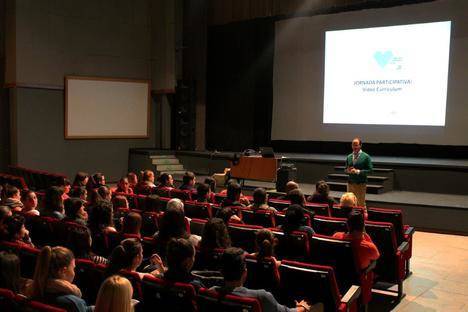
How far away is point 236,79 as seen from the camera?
45.9 ft

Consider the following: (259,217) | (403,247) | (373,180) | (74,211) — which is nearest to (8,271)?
(74,211)

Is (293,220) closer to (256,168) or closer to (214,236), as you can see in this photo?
(214,236)

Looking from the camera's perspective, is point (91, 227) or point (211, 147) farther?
point (211, 147)

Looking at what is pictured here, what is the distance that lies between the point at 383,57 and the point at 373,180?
9.66 feet

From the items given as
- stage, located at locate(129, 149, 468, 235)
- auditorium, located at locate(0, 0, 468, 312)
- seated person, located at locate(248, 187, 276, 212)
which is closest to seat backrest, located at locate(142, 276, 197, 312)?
auditorium, located at locate(0, 0, 468, 312)

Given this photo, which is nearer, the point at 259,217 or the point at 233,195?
the point at 259,217

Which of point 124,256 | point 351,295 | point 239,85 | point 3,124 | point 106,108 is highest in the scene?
point 239,85

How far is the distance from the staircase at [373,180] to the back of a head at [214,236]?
5963 millimetres

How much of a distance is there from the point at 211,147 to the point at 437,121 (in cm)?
636

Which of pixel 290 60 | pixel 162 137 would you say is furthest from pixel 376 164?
pixel 162 137

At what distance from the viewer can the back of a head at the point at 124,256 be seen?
296 cm

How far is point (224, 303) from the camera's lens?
258 cm

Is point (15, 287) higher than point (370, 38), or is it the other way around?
point (370, 38)

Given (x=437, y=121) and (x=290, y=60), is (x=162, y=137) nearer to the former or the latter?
(x=290, y=60)
